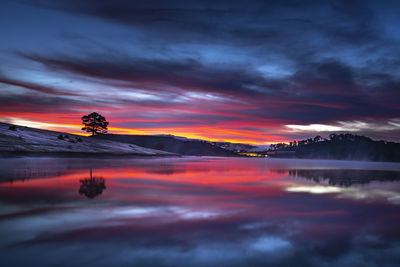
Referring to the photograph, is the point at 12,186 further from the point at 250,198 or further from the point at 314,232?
the point at 314,232

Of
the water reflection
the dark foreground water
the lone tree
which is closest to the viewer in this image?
the dark foreground water

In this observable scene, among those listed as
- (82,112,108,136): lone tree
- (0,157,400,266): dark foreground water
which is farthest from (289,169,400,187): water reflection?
(82,112,108,136): lone tree

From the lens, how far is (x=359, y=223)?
9.01 meters

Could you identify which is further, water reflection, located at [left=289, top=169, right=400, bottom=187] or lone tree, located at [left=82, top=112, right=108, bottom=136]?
lone tree, located at [left=82, top=112, right=108, bottom=136]

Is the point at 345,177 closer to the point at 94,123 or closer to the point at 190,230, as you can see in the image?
the point at 190,230

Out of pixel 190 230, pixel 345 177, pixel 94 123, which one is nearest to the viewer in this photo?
pixel 190 230

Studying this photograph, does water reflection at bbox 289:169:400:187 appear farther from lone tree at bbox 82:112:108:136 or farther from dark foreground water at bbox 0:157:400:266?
lone tree at bbox 82:112:108:136

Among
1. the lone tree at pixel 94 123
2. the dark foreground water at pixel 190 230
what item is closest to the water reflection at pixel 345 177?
the dark foreground water at pixel 190 230

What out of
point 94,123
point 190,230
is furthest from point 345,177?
point 94,123

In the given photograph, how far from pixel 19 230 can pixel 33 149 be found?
3926 cm

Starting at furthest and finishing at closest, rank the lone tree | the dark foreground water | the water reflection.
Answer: the lone tree
the water reflection
the dark foreground water

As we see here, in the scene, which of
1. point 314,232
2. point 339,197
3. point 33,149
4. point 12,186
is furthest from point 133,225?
point 33,149

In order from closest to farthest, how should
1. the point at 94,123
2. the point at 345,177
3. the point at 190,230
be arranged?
the point at 190,230 → the point at 345,177 → the point at 94,123

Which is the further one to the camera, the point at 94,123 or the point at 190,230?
the point at 94,123
